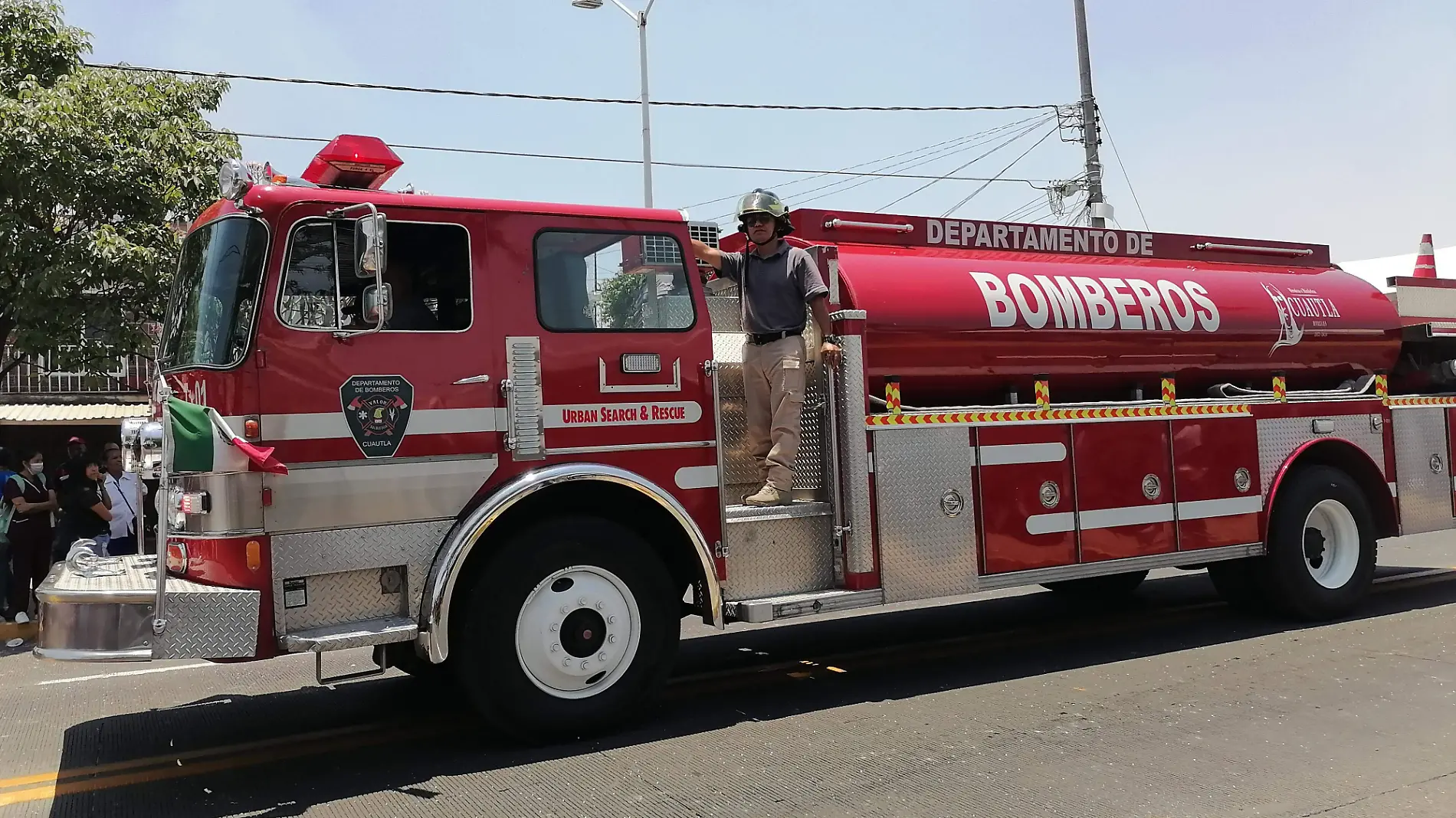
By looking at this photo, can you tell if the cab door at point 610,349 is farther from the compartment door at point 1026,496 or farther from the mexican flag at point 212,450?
the compartment door at point 1026,496

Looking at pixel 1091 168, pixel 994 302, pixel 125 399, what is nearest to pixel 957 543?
pixel 994 302

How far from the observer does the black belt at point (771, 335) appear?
655cm

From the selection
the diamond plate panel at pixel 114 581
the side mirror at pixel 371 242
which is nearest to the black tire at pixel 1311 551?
the side mirror at pixel 371 242

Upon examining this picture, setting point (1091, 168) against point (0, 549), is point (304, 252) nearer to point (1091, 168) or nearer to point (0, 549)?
point (0, 549)

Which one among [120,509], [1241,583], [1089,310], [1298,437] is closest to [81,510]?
[120,509]

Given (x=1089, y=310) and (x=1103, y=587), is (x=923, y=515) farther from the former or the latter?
Answer: (x=1103, y=587)

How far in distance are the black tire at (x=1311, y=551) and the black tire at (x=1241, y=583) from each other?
8 cm

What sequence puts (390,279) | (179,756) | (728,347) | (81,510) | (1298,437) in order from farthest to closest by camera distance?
(81,510) < (1298,437) < (728,347) < (179,756) < (390,279)

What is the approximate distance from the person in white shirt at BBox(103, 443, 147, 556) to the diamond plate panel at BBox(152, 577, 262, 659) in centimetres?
625

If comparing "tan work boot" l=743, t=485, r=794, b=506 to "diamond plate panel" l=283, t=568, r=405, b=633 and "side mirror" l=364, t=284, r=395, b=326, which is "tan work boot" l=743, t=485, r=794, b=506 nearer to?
"diamond plate panel" l=283, t=568, r=405, b=633

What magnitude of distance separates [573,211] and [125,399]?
1896cm

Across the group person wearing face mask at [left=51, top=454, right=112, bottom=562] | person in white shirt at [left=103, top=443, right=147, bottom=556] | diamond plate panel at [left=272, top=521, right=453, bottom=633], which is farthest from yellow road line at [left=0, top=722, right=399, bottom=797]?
person in white shirt at [left=103, top=443, right=147, bottom=556]

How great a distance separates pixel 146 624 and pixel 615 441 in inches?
90.7

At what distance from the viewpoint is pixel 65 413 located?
20000mm
